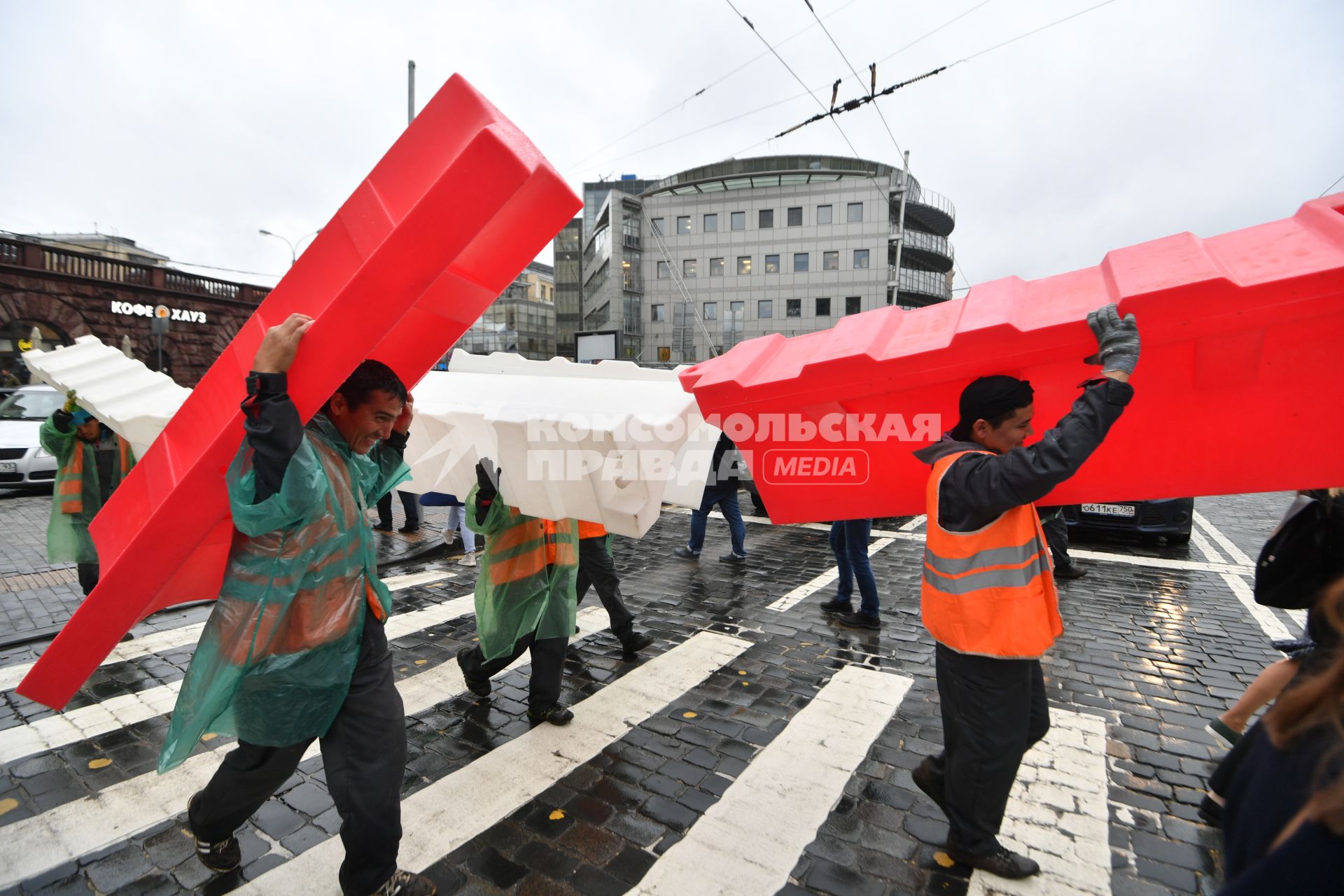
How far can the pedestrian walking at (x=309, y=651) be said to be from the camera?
2137mm

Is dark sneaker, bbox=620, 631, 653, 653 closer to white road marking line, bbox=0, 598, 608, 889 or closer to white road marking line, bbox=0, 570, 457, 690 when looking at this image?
white road marking line, bbox=0, 598, 608, 889

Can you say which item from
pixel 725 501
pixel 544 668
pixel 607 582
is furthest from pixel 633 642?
pixel 725 501

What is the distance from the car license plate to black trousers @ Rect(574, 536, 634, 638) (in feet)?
24.1

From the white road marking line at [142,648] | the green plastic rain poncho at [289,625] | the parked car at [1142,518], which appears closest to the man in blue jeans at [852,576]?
the green plastic rain poncho at [289,625]

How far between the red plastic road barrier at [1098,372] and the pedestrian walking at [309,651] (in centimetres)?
148

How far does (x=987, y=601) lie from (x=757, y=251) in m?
46.8

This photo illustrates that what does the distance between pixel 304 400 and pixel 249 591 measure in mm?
728

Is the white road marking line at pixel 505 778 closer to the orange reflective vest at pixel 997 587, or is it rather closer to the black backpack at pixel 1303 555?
the orange reflective vest at pixel 997 587

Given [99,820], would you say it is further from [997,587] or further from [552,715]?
[997,587]

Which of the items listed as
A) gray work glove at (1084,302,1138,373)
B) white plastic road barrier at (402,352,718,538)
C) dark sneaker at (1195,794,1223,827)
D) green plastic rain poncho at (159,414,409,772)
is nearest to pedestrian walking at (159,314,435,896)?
green plastic rain poncho at (159,414,409,772)

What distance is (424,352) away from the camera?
284cm

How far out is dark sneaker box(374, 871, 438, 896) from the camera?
2.46m

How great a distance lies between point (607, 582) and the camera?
204 inches

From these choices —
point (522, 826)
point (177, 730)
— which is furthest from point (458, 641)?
point (177, 730)
